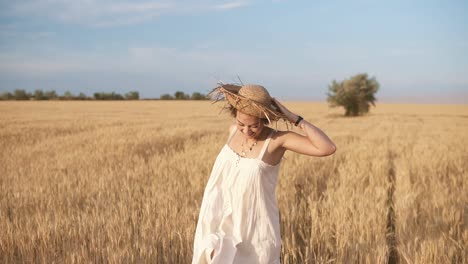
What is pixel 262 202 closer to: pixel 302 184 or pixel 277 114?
pixel 277 114

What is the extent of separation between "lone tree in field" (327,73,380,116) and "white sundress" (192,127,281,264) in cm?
3805

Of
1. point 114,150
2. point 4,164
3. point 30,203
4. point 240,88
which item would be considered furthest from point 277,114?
Answer: point 114,150

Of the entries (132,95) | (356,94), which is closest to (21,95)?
(132,95)

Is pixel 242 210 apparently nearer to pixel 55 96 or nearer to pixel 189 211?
pixel 189 211

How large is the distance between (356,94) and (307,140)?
38406 mm

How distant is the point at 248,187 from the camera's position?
2684 mm

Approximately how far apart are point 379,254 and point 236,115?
1735 millimetres

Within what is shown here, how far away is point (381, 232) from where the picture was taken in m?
4.21

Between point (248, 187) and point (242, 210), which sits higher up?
point (248, 187)

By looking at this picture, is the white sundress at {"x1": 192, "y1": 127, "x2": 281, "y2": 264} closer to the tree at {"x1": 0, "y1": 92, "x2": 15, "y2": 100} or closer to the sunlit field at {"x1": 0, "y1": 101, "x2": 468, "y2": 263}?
the sunlit field at {"x1": 0, "y1": 101, "x2": 468, "y2": 263}

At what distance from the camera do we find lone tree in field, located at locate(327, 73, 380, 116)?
39.4 metres

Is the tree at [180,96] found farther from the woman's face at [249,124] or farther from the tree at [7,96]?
the woman's face at [249,124]

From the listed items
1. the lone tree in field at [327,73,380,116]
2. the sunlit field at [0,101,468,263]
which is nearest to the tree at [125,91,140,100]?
the lone tree in field at [327,73,380,116]

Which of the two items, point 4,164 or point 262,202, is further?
point 4,164
